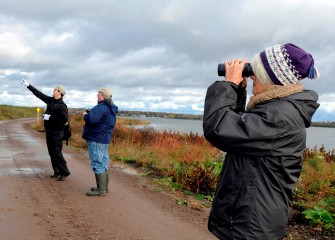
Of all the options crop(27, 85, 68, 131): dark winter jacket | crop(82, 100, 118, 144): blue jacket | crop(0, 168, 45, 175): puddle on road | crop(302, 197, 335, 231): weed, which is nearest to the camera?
crop(302, 197, 335, 231): weed

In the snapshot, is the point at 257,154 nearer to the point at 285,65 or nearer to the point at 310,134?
the point at 285,65

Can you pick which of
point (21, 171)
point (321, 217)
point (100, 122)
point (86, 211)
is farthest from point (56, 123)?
point (321, 217)

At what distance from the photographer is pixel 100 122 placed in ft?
24.7

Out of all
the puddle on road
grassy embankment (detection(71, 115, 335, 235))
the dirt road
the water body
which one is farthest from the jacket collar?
the water body

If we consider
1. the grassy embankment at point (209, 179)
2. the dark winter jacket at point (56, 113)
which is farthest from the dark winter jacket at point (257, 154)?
the dark winter jacket at point (56, 113)

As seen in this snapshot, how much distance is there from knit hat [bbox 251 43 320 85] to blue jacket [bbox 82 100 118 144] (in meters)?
5.33

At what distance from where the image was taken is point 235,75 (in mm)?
2498

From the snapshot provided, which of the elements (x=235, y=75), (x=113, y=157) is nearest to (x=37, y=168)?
(x=113, y=157)

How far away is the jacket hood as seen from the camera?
235cm

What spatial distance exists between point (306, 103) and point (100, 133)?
560 cm

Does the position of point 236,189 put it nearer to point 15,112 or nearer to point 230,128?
point 230,128

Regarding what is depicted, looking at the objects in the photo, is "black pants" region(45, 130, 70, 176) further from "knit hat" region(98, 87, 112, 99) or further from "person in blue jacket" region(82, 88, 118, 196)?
"knit hat" region(98, 87, 112, 99)

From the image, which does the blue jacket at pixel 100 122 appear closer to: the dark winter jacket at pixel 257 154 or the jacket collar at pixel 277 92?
the dark winter jacket at pixel 257 154

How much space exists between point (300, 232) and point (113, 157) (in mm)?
8394
